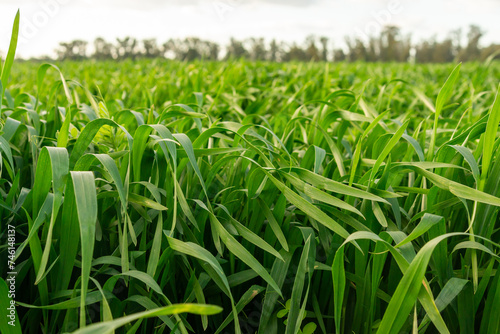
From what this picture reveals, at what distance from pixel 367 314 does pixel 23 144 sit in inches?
41.3

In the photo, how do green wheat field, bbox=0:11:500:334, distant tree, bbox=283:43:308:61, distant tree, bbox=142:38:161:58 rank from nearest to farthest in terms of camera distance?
green wheat field, bbox=0:11:500:334 → distant tree, bbox=142:38:161:58 → distant tree, bbox=283:43:308:61

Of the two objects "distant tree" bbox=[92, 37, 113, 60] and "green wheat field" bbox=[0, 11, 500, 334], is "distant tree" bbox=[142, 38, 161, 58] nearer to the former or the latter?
"distant tree" bbox=[92, 37, 113, 60]

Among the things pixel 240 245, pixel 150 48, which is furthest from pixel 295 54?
pixel 240 245

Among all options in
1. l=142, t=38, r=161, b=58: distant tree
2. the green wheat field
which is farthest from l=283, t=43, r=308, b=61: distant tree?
the green wheat field

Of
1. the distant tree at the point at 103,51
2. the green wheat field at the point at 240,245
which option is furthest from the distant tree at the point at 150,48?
the green wheat field at the point at 240,245

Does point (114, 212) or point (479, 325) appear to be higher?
point (114, 212)

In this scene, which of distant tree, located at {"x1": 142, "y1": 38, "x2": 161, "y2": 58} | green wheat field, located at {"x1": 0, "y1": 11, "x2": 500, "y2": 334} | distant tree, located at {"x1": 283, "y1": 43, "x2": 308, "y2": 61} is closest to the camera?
green wheat field, located at {"x1": 0, "y1": 11, "x2": 500, "y2": 334}

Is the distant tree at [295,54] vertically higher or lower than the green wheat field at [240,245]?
higher

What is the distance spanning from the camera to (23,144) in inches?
47.9

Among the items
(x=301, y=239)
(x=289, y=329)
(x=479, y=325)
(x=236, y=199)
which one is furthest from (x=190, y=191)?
(x=479, y=325)

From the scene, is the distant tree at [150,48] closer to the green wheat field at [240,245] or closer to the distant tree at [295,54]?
the distant tree at [295,54]

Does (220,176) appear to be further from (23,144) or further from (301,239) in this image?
(23,144)

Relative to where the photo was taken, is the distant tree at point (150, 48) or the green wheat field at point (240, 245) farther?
the distant tree at point (150, 48)

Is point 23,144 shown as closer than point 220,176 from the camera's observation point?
No
